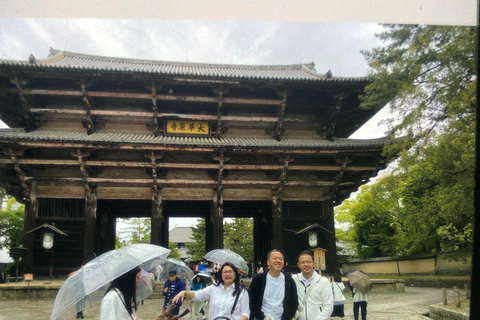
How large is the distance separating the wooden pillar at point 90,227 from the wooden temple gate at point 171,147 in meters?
0.03

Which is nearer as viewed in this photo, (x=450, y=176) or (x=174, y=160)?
(x=450, y=176)

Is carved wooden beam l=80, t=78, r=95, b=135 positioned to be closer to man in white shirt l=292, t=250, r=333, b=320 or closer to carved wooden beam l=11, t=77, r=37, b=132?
carved wooden beam l=11, t=77, r=37, b=132

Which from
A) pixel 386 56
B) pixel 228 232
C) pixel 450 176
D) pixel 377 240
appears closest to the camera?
pixel 450 176

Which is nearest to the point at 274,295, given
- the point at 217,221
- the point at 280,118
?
the point at 217,221

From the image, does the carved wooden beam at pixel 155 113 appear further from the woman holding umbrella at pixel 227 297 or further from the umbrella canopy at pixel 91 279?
the woman holding umbrella at pixel 227 297

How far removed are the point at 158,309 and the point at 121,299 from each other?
26.2 feet

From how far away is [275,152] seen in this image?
13609mm

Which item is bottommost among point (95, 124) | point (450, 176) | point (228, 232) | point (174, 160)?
point (228, 232)

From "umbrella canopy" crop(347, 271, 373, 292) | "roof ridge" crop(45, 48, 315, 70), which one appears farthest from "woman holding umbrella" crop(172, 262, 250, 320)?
"roof ridge" crop(45, 48, 315, 70)

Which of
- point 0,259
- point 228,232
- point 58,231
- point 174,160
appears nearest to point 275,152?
point 174,160

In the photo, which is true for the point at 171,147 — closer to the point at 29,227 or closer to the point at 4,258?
the point at 29,227

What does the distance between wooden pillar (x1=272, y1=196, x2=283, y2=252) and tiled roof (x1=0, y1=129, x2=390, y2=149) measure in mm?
2365

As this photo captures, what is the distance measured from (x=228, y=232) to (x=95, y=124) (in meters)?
30.2

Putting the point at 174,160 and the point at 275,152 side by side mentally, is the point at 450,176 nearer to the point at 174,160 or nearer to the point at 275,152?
the point at 275,152
